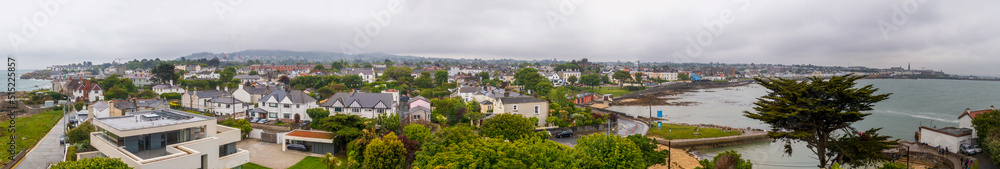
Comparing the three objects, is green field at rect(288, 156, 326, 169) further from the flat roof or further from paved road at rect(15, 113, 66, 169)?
paved road at rect(15, 113, 66, 169)

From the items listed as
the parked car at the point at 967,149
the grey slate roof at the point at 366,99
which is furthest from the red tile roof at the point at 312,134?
the parked car at the point at 967,149

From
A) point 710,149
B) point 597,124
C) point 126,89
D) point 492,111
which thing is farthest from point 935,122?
point 126,89

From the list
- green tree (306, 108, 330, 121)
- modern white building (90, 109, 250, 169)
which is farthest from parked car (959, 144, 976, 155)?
green tree (306, 108, 330, 121)

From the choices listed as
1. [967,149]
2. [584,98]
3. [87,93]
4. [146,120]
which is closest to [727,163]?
[967,149]

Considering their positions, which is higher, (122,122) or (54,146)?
(122,122)

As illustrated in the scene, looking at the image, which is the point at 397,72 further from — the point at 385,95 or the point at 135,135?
the point at 135,135

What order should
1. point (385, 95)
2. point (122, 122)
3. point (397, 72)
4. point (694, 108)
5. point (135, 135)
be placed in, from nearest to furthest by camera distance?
point (135, 135)
point (122, 122)
point (385, 95)
point (694, 108)
point (397, 72)

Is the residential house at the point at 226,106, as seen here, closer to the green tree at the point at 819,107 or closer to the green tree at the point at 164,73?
the green tree at the point at 164,73
